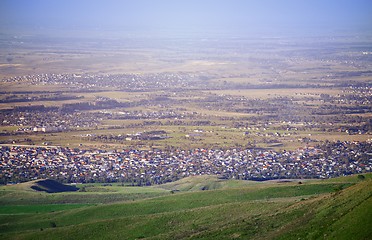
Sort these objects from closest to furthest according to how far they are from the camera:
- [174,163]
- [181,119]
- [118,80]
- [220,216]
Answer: [220,216] → [174,163] → [181,119] → [118,80]

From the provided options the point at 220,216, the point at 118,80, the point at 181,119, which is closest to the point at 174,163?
the point at 181,119

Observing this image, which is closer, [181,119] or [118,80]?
[181,119]

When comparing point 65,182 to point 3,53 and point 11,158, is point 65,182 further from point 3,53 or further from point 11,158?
point 3,53

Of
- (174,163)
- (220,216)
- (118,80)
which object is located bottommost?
(174,163)

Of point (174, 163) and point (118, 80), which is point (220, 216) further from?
point (118, 80)

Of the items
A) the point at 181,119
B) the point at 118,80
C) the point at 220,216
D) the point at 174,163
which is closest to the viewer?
the point at 220,216

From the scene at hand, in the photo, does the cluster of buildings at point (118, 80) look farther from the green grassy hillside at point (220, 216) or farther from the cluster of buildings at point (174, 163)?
the green grassy hillside at point (220, 216)

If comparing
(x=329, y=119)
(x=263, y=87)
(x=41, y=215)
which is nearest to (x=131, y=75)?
(x=263, y=87)
